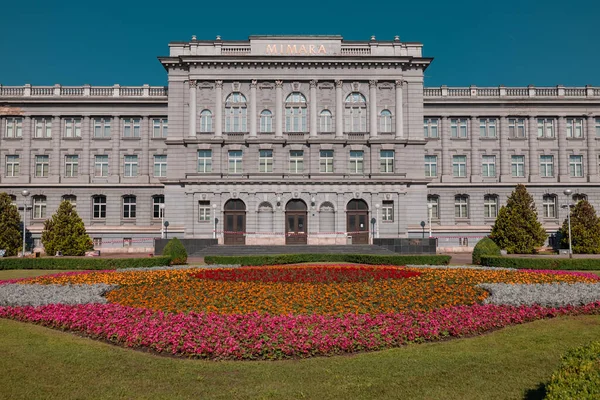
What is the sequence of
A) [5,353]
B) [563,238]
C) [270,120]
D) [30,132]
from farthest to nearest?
[30,132], [270,120], [563,238], [5,353]

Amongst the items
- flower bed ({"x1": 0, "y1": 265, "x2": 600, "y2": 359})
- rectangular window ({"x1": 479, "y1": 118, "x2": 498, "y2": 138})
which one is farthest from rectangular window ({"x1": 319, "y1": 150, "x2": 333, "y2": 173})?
flower bed ({"x1": 0, "y1": 265, "x2": 600, "y2": 359})

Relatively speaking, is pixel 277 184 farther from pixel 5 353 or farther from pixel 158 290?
pixel 5 353

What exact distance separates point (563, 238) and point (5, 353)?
45494 mm

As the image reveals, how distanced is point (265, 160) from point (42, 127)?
84.5ft

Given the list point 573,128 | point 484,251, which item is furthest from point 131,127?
point 573,128

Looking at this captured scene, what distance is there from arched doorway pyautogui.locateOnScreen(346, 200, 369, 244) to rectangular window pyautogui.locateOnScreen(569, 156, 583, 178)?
25.3 meters

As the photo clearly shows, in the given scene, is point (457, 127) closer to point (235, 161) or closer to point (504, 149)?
point (504, 149)

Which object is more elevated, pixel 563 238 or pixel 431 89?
pixel 431 89

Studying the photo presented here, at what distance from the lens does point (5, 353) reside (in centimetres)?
998

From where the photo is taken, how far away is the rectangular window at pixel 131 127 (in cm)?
5062

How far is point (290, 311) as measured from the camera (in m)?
13.3

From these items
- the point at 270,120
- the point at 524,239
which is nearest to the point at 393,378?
the point at 524,239

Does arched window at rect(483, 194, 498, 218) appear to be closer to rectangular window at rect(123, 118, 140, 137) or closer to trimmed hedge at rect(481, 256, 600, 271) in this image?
trimmed hedge at rect(481, 256, 600, 271)

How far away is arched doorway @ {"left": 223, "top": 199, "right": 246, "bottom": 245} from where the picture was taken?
45.1 metres
